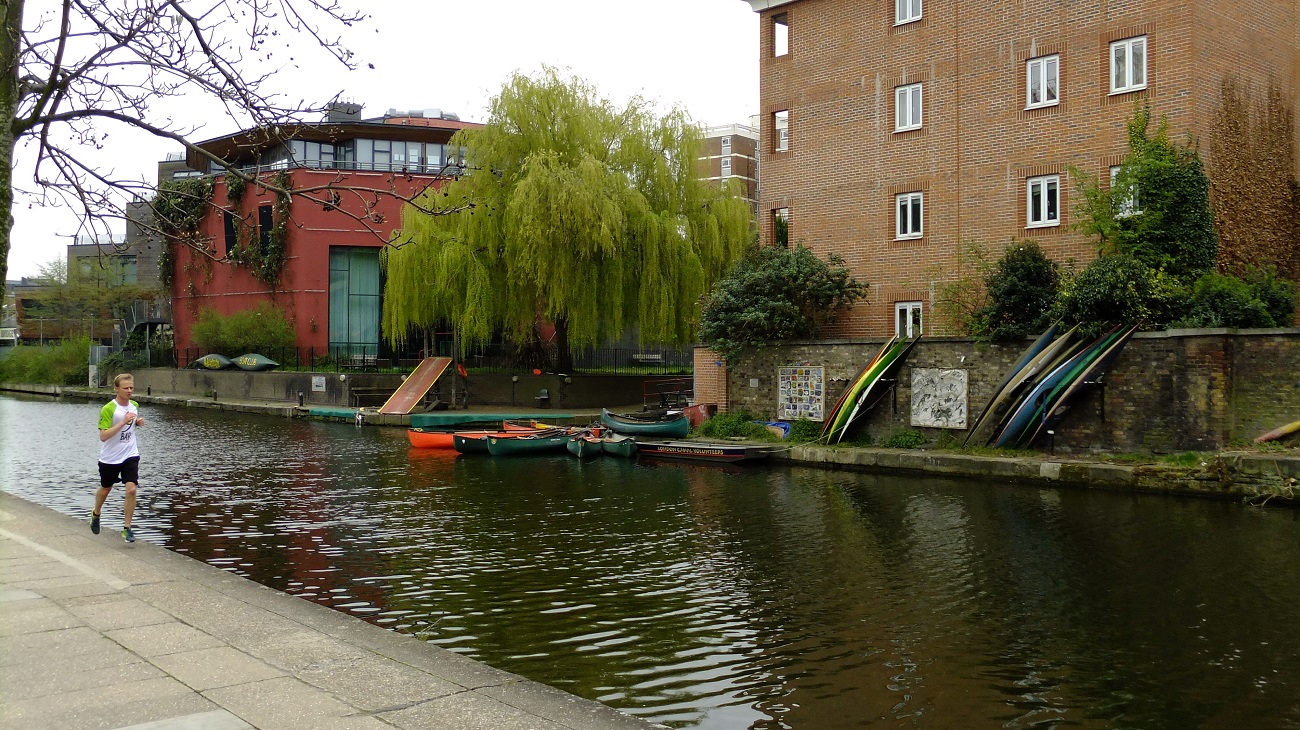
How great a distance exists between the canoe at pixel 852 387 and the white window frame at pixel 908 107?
20.4 ft

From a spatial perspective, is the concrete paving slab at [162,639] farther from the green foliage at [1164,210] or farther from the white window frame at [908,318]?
the white window frame at [908,318]

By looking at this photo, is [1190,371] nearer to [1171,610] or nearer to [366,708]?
[1171,610]

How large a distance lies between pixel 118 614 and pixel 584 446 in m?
18.1

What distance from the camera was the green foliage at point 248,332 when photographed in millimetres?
48781

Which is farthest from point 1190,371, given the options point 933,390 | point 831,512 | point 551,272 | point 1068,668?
point 551,272

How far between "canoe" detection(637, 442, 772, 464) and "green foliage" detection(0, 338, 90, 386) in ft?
151

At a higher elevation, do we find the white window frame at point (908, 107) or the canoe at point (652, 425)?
the white window frame at point (908, 107)

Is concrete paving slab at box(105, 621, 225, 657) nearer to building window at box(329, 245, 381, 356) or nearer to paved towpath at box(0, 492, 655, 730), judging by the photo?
paved towpath at box(0, 492, 655, 730)

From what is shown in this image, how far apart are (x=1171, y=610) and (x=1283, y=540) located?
16.0 feet

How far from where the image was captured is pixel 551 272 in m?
34.3

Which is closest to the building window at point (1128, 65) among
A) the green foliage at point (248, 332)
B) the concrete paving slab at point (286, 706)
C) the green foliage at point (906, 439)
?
the green foliage at point (906, 439)

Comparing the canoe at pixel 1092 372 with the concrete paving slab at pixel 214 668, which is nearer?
the concrete paving slab at pixel 214 668

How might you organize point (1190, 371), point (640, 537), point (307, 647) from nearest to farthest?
1. point (307, 647)
2. point (640, 537)
3. point (1190, 371)

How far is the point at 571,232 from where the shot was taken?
33.9 meters
